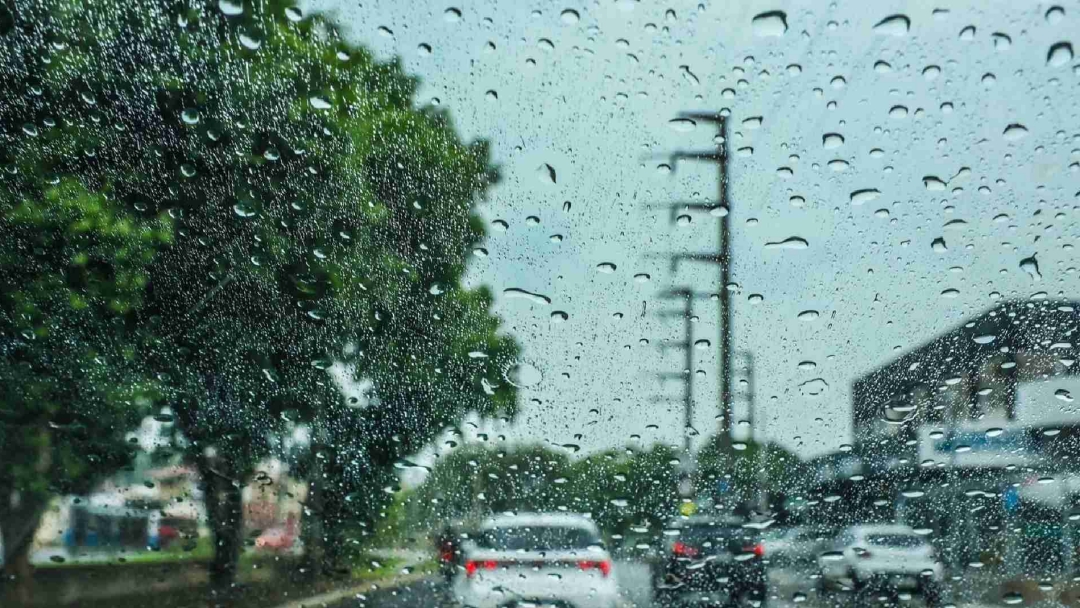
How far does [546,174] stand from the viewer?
3957mm

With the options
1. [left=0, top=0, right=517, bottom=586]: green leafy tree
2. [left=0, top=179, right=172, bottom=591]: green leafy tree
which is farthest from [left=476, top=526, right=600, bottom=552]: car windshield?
[left=0, top=179, right=172, bottom=591]: green leafy tree

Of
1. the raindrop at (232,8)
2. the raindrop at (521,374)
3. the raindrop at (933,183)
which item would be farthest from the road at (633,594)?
the raindrop at (232,8)

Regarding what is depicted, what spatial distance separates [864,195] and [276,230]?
2.43 m

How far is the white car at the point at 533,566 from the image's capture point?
156 inches

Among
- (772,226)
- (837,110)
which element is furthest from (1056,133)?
(772,226)

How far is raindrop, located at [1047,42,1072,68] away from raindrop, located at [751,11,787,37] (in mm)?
935

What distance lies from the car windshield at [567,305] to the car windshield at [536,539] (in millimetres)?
15

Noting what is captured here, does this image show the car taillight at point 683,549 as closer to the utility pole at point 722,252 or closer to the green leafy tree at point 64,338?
the utility pole at point 722,252

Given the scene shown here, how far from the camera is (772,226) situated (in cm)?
393

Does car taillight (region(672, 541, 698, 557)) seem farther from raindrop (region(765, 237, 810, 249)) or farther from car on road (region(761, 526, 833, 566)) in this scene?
raindrop (region(765, 237, 810, 249))

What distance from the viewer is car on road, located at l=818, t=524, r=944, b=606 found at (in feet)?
12.6

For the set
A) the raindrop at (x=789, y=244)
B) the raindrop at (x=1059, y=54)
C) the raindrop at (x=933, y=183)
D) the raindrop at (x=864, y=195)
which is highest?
the raindrop at (x=1059, y=54)

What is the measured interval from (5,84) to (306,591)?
254 cm

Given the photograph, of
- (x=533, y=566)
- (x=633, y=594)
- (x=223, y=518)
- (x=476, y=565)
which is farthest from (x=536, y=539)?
(x=223, y=518)
